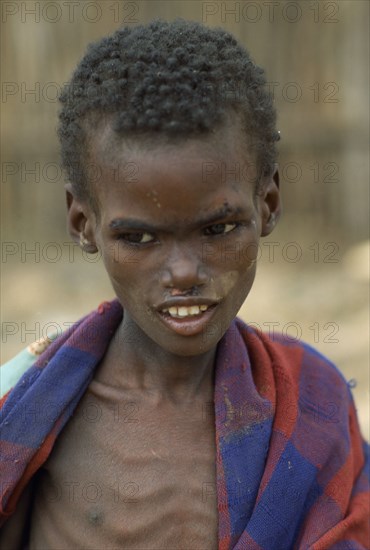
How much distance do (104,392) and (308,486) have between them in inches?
20.2

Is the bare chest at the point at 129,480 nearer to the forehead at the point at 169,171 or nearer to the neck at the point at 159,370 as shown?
the neck at the point at 159,370

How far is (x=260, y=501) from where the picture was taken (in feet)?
6.21

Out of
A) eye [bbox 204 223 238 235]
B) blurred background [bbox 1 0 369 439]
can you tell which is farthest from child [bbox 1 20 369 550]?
blurred background [bbox 1 0 369 439]

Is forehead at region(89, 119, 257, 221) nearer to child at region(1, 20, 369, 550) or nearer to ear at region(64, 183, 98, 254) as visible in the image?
child at region(1, 20, 369, 550)

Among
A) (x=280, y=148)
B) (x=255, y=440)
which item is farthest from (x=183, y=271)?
(x=280, y=148)

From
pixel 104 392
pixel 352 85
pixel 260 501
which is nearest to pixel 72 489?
pixel 104 392

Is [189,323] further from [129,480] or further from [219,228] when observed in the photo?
[129,480]

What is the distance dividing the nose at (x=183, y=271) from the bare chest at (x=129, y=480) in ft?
1.32

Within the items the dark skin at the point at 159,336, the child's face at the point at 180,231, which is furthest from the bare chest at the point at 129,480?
the child's face at the point at 180,231

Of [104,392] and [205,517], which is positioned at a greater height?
[104,392]

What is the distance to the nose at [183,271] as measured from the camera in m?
1.73

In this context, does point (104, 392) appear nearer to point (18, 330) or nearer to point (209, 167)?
point (209, 167)

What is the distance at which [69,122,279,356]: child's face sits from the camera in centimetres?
171

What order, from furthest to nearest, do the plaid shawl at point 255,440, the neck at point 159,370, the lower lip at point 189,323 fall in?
the neck at point 159,370 → the plaid shawl at point 255,440 → the lower lip at point 189,323
